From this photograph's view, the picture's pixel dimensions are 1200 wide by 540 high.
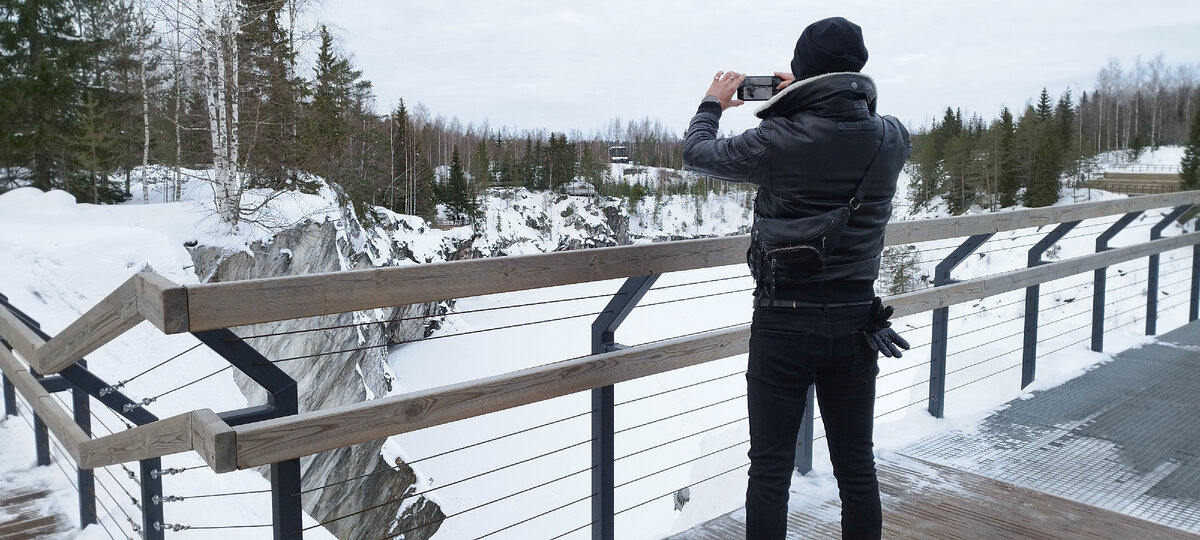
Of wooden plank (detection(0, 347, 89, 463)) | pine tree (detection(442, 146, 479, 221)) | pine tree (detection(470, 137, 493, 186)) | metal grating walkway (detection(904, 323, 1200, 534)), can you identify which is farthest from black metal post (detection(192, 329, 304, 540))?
pine tree (detection(470, 137, 493, 186))

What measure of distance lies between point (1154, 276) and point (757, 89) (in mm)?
4761

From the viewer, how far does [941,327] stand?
147 inches

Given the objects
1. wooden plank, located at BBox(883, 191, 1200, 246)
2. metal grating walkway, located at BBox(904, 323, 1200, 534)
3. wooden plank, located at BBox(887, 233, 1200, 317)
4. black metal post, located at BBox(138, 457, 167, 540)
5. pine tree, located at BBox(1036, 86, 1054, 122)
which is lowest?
metal grating walkway, located at BBox(904, 323, 1200, 534)

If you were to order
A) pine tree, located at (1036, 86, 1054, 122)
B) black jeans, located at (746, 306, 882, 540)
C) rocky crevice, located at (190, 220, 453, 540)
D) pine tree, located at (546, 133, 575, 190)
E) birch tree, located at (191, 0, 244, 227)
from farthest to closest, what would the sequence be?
pine tree, located at (1036, 86, 1054, 122), pine tree, located at (546, 133, 575, 190), birch tree, located at (191, 0, 244, 227), rocky crevice, located at (190, 220, 453, 540), black jeans, located at (746, 306, 882, 540)

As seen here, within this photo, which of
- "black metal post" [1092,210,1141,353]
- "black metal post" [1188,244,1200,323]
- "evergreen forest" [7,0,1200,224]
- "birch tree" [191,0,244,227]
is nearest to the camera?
"black metal post" [1092,210,1141,353]

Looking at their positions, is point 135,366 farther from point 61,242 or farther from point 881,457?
point 881,457

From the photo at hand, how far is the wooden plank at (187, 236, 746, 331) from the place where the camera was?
1.54m

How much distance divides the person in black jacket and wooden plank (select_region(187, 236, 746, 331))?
41 cm

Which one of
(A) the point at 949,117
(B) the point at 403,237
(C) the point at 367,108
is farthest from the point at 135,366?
(A) the point at 949,117

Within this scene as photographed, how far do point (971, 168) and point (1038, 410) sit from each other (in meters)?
52.0

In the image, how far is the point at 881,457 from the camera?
3426mm

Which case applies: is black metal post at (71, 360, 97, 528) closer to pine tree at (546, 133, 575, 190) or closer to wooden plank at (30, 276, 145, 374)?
wooden plank at (30, 276, 145, 374)

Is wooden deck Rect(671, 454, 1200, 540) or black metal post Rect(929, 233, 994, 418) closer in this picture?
wooden deck Rect(671, 454, 1200, 540)

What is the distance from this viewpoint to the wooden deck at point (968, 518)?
272 cm
